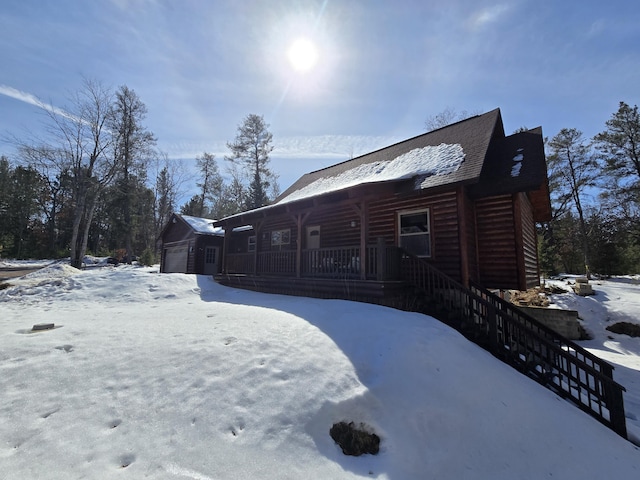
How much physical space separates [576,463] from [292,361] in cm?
356

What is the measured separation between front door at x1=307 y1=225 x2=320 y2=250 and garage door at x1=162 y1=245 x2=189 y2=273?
11.1m

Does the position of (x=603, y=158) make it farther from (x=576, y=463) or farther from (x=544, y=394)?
(x=576, y=463)

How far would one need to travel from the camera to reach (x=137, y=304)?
8.25 meters

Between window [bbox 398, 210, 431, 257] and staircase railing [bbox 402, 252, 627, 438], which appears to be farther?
window [bbox 398, 210, 431, 257]

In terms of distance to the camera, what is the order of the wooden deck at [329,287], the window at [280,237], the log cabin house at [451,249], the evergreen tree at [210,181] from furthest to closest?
the evergreen tree at [210,181] < the window at [280,237] < the wooden deck at [329,287] < the log cabin house at [451,249]

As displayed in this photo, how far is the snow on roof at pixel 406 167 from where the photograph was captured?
898 cm

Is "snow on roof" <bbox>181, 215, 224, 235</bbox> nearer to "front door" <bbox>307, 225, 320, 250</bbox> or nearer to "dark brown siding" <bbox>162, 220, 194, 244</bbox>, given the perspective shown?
"dark brown siding" <bbox>162, 220, 194, 244</bbox>

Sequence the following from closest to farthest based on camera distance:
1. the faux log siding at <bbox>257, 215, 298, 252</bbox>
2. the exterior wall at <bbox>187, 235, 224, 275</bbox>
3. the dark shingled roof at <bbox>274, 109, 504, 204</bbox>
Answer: the dark shingled roof at <bbox>274, 109, 504, 204</bbox>
the faux log siding at <bbox>257, 215, 298, 252</bbox>
the exterior wall at <bbox>187, 235, 224, 275</bbox>

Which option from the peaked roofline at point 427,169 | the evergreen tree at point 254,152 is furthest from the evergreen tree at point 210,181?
the peaked roofline at point 427,169

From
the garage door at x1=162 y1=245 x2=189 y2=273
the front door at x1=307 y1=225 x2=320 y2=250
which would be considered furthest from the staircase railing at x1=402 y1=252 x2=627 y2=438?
the garage door at x1=162 y1=245 x2=189 y2=273

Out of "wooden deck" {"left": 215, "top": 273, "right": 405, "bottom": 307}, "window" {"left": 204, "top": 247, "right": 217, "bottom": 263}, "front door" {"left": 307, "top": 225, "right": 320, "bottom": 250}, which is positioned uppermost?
"front door" {"left": 307, "top": 225, "right": 320, "bottom": 250}

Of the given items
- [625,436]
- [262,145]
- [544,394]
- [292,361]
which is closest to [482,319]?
[544,394]

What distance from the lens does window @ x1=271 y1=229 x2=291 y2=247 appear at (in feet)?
46.0

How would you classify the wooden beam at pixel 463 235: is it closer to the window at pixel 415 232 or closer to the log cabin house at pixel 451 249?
the log cabin house at pixel 451 249
